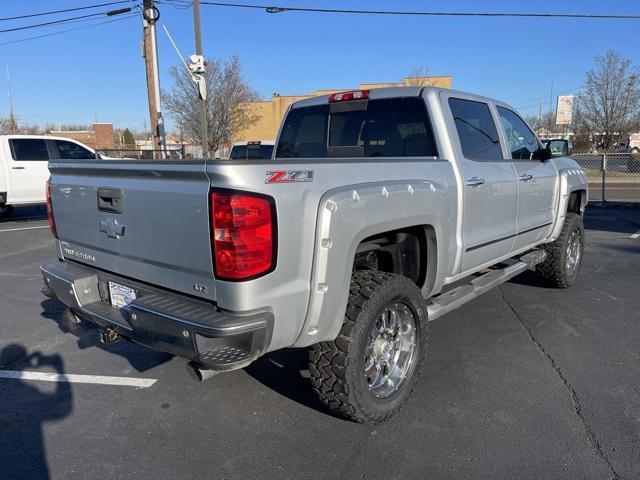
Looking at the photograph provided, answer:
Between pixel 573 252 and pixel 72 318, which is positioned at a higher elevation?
pixel 72 318

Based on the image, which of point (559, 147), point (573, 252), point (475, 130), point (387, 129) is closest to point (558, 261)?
point (573, 252)

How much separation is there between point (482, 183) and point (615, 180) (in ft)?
69.3

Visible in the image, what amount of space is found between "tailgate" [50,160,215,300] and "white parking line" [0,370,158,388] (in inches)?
38.9

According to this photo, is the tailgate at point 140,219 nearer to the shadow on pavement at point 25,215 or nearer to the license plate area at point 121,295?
the license plate area at point 121,295

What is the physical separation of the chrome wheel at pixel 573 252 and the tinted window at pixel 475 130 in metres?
2.19

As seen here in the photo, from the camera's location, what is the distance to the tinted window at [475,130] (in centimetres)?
389

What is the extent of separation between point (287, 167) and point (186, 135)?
2577cm

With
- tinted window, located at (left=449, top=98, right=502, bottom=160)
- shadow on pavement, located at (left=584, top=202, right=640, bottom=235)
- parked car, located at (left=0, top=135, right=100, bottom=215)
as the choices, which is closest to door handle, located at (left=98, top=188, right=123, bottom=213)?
tinted window, located at (left=449, top=98, right=502, bottom=160)

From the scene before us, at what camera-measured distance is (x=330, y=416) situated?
3137mm

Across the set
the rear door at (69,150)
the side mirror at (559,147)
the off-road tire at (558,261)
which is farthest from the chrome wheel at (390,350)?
the rear door at (69,150)

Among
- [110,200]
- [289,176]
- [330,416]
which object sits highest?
[289,176]

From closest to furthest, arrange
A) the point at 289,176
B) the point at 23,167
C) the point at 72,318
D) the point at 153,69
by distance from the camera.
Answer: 1. the point at 289,176
2. the point at 72,318
3. the point at 23,167
4. the point at 153,69

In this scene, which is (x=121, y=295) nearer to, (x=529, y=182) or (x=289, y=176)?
(x=289, y=176)

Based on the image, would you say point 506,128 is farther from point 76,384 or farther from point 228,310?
point 76,384
